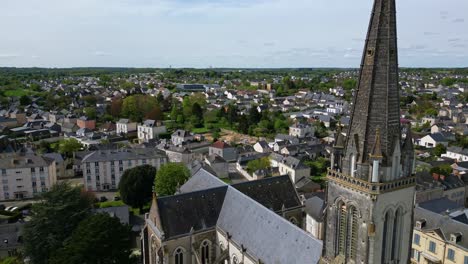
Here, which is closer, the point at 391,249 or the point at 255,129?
the point at 391,249

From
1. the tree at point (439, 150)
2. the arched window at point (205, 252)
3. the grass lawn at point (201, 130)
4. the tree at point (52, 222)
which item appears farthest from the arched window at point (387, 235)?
the grass lawn at point (201, 130)

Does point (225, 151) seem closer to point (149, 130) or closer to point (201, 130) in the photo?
point (149, 130)

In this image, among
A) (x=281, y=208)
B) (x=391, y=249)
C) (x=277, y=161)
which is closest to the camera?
(x=391, y=249)

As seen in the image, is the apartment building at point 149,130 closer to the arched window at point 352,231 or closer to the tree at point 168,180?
the tree at point 168,180

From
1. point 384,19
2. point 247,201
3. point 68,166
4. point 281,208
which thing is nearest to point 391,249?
point 384,19

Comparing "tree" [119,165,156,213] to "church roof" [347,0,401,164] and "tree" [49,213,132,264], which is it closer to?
"tree" [49,213,132,264]

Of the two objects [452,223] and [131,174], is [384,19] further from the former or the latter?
[131,174]
